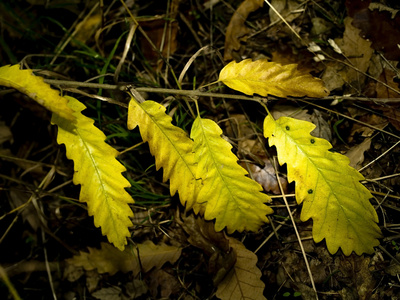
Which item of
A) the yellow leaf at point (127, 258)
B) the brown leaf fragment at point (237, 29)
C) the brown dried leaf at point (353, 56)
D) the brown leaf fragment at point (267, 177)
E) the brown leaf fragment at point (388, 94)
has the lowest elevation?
the yellow leaf at point (127, 258)

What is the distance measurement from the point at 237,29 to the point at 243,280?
1.36m

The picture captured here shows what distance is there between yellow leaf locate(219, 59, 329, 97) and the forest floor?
96 millimetres

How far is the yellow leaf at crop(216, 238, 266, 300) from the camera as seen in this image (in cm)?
138

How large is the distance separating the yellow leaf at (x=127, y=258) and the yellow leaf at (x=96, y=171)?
400mm

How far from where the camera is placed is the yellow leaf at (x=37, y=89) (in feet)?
3.61

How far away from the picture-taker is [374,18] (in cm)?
154

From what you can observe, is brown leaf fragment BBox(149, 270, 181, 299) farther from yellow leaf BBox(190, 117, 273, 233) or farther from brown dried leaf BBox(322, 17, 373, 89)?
brown dried leaf BBox(322, 17, 373, 89)

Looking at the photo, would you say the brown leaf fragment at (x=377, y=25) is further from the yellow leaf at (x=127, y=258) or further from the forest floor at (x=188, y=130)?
the yellow leaf at (x=127, y=258)

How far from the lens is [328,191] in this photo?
4.13ft

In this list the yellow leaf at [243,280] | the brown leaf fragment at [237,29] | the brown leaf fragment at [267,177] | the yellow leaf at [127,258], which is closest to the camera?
the yellow leaf at [243,280]

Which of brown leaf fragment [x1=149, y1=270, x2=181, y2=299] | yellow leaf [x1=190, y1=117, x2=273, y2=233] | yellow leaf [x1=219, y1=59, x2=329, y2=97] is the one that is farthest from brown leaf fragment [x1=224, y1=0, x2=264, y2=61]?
brown leaf fragment [x1=149, y1=270, x2=181, y2=299]

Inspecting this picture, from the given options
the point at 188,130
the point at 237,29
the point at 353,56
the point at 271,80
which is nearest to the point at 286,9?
the point at 237,29

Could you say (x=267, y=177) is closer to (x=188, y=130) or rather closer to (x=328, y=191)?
(x=328, y=191)

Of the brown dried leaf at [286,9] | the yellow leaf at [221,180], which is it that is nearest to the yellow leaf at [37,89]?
the yellow leaf at [221,180]
